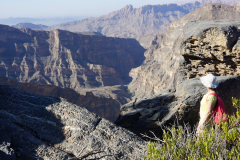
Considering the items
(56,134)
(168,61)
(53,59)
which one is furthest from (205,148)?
(53,59)

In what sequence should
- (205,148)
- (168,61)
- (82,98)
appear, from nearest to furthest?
1. (205,148)
2. (82,98)
3. (168,61)

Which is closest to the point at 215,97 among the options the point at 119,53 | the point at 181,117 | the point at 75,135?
the point at 75,135

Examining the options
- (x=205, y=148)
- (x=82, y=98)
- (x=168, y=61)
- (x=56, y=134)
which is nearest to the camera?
(x=205, y=148)

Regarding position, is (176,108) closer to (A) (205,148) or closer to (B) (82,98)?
(A) (205,148)

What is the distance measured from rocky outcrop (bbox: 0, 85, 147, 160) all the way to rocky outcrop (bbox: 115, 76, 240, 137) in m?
3.44

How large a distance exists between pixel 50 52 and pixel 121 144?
74.2 m

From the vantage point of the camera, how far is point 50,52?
7138cm

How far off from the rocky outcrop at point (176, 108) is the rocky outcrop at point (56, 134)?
344cm

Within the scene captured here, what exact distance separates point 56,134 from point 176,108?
5.15 m

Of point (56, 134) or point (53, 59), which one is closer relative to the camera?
point (56, 134)

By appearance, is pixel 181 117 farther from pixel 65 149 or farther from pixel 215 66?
pixel 65 149

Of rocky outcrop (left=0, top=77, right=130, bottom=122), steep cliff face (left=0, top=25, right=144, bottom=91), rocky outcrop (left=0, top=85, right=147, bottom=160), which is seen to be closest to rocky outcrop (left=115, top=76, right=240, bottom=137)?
rocky outcrop (left=0, top=85, right=147, bottom=160)

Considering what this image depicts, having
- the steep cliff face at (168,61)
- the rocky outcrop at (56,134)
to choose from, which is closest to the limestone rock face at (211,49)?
the rocky outcrop at (56,134)

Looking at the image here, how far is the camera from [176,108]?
7.40 metres
